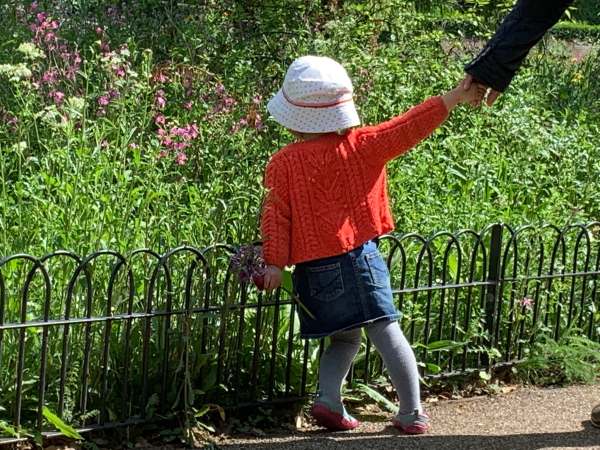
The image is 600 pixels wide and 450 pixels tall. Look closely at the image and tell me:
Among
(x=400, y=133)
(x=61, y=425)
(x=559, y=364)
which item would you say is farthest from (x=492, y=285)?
(x=61, y=425)

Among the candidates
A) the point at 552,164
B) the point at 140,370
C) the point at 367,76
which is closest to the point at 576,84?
the point at 552,164

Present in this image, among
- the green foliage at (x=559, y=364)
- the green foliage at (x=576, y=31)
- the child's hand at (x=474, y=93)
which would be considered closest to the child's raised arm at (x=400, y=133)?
the child's hand at (x=474, y=93)

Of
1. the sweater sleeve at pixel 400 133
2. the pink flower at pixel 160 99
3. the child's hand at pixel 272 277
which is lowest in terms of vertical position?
the child's hand at pixel 272 277

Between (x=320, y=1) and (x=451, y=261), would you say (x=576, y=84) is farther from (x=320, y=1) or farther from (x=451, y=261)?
(x=451, y=261)

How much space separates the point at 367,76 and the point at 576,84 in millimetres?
5631

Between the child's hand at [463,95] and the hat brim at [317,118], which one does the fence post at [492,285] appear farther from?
the hat brim at [317,118]

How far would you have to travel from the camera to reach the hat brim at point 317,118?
4.35m

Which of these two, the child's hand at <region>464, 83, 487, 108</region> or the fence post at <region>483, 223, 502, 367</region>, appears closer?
the child's hand at <region>464, 83, 487, 108</region>

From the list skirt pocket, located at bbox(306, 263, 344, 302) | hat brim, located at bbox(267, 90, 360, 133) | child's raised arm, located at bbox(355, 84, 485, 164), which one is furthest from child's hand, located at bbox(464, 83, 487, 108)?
skirt pocket, located at bbox(306, 263, 344, 302)

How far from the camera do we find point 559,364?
222 inches

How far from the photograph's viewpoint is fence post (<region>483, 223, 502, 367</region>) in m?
5.41

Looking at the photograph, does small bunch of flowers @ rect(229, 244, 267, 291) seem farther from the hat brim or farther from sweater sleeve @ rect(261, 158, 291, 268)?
the hat brim

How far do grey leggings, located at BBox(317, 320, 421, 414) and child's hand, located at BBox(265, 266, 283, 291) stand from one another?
340mm

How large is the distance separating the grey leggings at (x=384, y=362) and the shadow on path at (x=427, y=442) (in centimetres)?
12
